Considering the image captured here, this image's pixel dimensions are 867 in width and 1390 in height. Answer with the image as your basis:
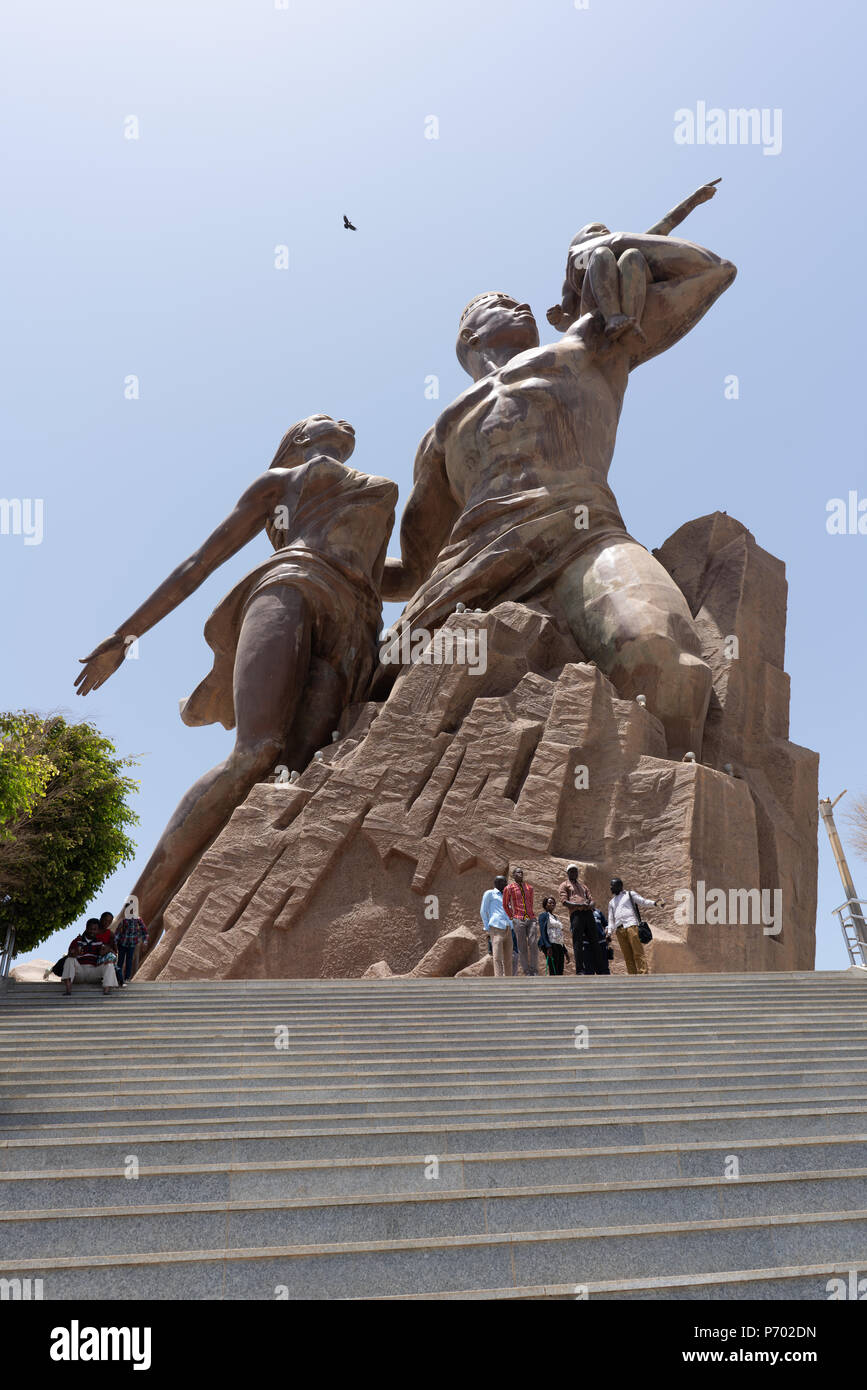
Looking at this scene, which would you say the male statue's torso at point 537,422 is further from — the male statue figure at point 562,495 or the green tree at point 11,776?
the green tree at point 11,776

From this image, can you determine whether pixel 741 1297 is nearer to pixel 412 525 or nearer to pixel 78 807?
pixel 412 525

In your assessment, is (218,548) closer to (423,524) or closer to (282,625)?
(282,625)

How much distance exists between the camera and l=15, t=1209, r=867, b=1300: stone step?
278 cm

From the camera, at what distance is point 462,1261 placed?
9.55 feet

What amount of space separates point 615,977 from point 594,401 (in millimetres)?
7745

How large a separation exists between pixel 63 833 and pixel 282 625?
601 centimetres

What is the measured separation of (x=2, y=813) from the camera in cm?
1013

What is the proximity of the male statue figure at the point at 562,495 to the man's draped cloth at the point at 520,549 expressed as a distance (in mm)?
14

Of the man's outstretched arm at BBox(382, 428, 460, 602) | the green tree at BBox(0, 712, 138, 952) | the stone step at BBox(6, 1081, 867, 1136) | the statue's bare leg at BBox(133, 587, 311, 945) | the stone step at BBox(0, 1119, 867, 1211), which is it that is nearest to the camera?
the stone step at BBox(0, 1119, 867, 1211)

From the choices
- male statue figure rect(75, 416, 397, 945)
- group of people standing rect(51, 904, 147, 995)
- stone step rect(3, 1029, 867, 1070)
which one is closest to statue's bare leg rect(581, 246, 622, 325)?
male statue figure rect(75, 416, 397, 945)

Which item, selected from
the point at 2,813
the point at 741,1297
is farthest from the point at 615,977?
the point at 2,813

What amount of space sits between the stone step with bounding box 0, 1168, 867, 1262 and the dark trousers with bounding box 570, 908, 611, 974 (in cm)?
444

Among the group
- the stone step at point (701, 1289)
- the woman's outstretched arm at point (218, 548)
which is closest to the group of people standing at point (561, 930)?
the stone step at point (701, 1289)

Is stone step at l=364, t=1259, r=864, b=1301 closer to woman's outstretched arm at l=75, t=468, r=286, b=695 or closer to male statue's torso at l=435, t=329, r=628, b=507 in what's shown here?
male statue's torso at l=435, t=329, r=628, b=507
